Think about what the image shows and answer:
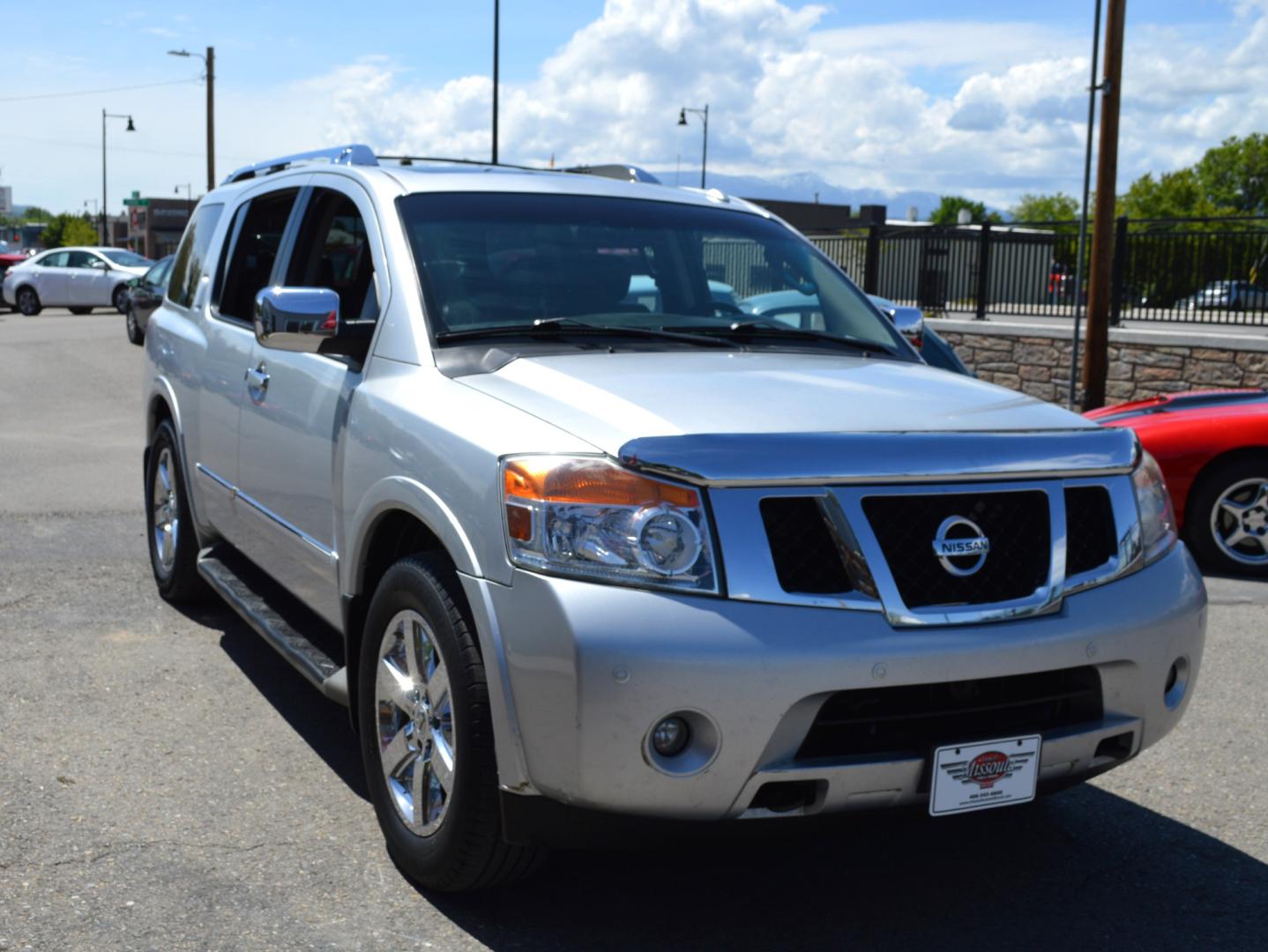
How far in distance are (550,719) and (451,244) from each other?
1.85 meters

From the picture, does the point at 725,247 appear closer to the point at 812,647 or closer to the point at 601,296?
the point at 601,296

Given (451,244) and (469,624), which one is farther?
(451,244)

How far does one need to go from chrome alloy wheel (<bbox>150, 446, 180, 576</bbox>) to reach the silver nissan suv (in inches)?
84.3

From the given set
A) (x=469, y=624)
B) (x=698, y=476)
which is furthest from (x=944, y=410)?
(x=469, y=624)

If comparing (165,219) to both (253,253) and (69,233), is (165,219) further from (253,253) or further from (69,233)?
(253,253)

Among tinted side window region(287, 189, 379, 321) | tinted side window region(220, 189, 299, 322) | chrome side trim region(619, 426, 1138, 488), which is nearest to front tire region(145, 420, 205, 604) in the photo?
tinted side window region(220, 189, 299, 322)

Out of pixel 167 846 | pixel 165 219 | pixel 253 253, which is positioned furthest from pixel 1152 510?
pixel 165 219

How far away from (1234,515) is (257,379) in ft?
18.3

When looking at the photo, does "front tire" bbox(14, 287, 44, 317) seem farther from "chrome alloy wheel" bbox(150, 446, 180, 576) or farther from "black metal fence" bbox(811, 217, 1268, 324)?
"chrome alloy wheel" bbox(150, 446, 180, 576)

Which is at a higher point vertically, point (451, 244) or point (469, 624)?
point (451, 244)

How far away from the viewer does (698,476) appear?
307 centimetres

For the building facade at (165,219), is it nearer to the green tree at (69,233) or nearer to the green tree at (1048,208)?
the green tree at (69,233)

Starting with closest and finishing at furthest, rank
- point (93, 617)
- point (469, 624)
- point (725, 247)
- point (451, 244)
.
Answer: point (469, 624) < point (451, 244) < point (725, 247) < point (93, 617)

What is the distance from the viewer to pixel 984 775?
3256 millimetres
